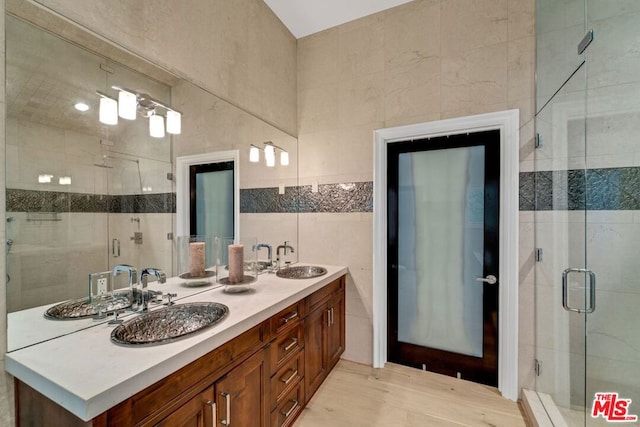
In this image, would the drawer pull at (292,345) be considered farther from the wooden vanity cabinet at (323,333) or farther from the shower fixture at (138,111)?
the shower fixture at (138,111)

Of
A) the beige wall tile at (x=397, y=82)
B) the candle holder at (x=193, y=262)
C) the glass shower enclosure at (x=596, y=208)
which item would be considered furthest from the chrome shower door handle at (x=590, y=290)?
the candle holder at (x=193, y=262)

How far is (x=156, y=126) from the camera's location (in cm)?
153

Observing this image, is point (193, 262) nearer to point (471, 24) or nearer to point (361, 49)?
point (361, 49)

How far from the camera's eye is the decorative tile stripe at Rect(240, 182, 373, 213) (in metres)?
2.40

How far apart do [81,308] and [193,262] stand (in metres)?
0.59

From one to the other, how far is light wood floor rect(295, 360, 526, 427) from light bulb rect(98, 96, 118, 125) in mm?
2105

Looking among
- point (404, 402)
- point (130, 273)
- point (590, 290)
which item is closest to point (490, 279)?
point (590, 290)

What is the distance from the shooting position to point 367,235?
2.50 meters

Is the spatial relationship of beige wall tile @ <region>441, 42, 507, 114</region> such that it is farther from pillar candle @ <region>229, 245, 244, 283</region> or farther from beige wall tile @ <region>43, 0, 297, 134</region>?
pillar candle @ <region>229, 245, 244, 283</region>

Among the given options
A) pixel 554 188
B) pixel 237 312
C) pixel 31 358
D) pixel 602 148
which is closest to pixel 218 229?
pixel 237 312

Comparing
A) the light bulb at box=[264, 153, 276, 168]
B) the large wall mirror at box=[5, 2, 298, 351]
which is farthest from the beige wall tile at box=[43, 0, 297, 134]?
the light bulb at box=[264, 153, 276, 168]

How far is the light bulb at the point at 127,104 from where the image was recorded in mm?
1339

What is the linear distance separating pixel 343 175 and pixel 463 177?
3.43 feet

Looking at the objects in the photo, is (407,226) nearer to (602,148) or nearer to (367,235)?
(367,235)
